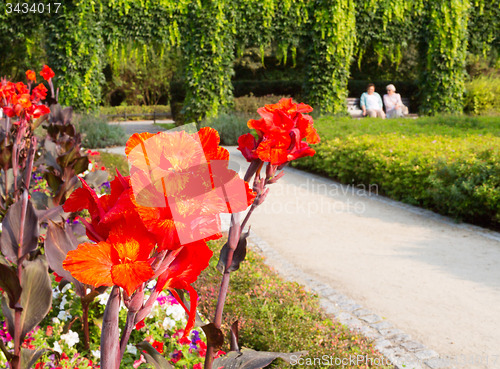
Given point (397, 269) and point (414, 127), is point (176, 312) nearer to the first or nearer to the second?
point (397, 269)

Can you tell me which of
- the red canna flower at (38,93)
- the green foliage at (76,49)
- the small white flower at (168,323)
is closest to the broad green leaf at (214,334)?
the small white flower at (168,323)

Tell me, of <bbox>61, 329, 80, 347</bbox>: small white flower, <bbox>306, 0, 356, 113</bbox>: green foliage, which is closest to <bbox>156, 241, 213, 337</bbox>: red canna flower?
<bbox>61, 329, 80, 347</bbox>: small white flower

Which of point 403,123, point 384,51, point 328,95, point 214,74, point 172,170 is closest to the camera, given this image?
point 172,170

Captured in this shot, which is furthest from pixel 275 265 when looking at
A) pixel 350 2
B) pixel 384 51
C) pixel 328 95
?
pixel 384 51

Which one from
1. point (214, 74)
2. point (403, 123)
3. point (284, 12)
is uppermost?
point (284, 12)

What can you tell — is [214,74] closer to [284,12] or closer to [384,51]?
[284,12]

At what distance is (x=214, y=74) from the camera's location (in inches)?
474

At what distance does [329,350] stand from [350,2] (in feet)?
39.0

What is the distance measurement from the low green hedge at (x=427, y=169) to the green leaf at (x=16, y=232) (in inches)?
179

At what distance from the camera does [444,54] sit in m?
13.9

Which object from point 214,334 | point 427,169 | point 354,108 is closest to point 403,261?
point 427,169

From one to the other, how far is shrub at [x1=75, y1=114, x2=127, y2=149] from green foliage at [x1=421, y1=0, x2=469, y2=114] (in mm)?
9557

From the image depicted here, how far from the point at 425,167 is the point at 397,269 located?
239 cm

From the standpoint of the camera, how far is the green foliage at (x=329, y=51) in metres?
12.5
